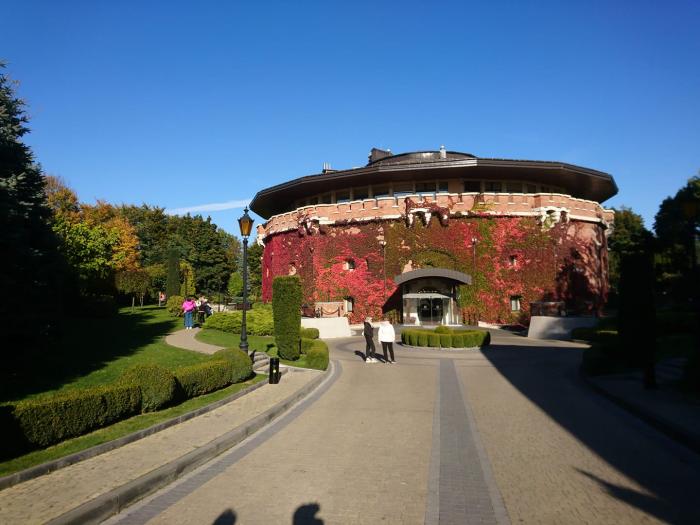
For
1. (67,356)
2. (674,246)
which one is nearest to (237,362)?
(67,356)

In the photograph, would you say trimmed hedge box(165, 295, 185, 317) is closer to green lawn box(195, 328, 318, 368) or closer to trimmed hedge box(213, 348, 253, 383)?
green lawn box(195, 328, 318, 368)

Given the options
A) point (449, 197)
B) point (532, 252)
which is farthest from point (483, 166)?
point (532, 252)

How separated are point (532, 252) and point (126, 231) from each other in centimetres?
4530

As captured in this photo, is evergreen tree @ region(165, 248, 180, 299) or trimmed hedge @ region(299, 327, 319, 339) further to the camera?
evergreen tree @ region(165, 248, 180, 299)

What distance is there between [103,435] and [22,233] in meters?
8.27

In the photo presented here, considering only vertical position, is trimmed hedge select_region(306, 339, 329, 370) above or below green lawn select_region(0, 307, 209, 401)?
below

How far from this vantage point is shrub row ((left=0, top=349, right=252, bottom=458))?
20.1 feet

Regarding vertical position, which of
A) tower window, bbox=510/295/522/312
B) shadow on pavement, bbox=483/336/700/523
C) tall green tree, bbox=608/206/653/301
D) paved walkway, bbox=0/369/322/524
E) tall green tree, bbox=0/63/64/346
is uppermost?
tall green tree, bbox=608/206/653/301

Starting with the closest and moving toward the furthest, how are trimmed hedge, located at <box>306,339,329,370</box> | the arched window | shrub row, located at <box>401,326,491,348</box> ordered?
trimmed hedge, located at <box>306,339,329,370</box> → shrub row, located at <box>401,326,491,348</box> → the arched window

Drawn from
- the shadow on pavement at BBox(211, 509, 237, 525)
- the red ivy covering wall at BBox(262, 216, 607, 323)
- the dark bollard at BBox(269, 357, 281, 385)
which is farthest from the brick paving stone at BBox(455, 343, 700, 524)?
the red ivy covering wall at BBox(262, 216, 607, 323)

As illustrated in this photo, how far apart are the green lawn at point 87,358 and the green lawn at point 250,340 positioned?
6.61 feet

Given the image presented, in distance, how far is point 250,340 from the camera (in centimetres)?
2178

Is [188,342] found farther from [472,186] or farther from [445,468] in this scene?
[472,186]

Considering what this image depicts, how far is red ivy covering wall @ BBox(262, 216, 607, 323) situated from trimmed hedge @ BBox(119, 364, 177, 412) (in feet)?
78.3
